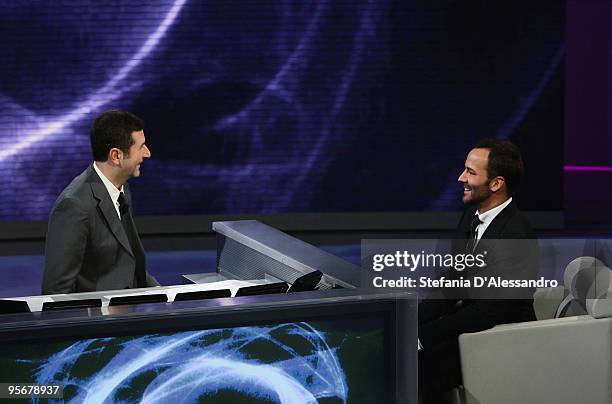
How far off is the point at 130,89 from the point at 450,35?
2982 mm

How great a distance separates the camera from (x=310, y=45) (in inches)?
342

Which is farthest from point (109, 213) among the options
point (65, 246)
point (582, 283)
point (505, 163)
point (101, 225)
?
point (582, 283)

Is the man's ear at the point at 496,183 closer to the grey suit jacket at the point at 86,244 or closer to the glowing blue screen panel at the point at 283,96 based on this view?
the grey suit jacket at the point at 86,244

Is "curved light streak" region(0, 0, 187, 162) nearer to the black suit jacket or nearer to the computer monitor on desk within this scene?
the black suit jacket

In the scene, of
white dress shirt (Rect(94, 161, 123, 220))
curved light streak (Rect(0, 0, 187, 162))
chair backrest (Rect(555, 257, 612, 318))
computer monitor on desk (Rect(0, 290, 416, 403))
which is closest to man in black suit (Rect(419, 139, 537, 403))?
chair backrest (Rect(555, 257, 612, 318))

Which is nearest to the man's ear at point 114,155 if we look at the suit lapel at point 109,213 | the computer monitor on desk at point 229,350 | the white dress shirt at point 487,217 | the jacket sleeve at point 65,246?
the suit lapel at point 109,213

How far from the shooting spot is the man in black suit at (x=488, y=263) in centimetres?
324

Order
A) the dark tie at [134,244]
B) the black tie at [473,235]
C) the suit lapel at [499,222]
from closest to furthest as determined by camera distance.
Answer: the suit lapel at [499,222] → the black tie at [473,235] → the dark tie at [134,244]

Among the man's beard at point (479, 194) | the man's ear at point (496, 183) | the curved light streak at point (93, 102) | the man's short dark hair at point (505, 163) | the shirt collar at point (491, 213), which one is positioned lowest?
the shirt collar at point (491, 213)

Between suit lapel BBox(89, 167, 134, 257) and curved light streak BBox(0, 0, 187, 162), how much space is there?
17.1ft

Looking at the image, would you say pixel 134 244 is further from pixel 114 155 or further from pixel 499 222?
pixel 499 222

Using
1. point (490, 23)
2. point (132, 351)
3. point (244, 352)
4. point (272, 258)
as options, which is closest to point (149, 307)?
point (132, 351)

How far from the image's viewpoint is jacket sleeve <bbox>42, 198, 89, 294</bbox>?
3186 millimetres

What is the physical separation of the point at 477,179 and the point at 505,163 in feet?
0.39
